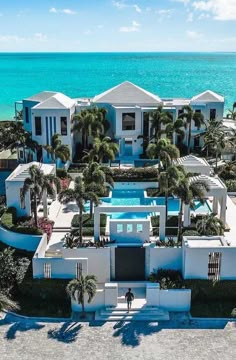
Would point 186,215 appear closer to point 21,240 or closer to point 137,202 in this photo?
point 137,202

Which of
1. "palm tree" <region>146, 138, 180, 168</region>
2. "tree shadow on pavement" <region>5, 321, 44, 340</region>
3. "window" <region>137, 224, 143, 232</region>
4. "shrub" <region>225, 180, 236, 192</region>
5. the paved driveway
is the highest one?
"palm tree" <region>146, 138, 180, 168</region>

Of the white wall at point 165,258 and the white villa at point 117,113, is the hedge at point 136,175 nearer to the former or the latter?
the white villa at point 117,113

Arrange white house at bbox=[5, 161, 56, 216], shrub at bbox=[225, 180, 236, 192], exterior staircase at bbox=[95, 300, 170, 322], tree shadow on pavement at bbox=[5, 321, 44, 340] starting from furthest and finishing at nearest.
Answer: shrub at bbox=[225, 180, 236, 192] < white house at bbox=[5, 161, 56, 216] < exterior staircase at bbox=[95, 300, 170, 322] < tree shadow on pavement at bbox=[5, 321, 44, 340]

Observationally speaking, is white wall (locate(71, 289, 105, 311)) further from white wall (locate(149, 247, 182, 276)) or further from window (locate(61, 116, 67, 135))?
window (locate(61, 116, 67, 135))

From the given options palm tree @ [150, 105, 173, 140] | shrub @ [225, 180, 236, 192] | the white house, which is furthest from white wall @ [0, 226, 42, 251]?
palm tree @ [150, 105, 173, 140]

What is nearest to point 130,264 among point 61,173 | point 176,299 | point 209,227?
point 176,299
